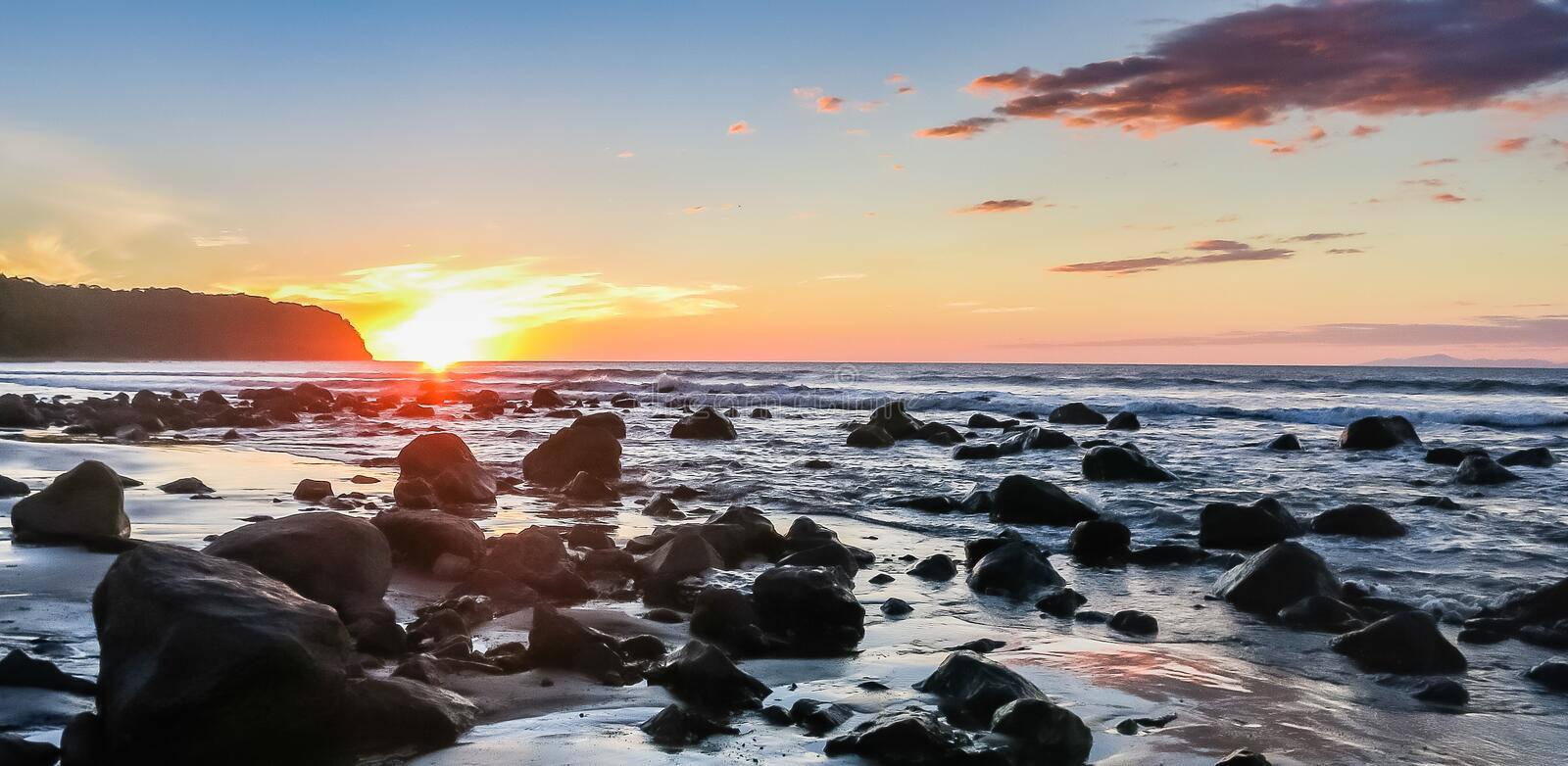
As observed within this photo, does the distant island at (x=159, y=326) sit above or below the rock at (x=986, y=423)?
above

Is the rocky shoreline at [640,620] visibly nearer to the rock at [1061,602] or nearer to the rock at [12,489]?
the rock at [1061,602]

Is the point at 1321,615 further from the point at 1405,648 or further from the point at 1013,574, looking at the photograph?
the point at 1013,574

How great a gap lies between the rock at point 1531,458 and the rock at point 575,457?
480 inches

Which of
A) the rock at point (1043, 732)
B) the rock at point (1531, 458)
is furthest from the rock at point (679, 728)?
the rock at point (1531, 458)

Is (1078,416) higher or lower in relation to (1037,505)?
lower

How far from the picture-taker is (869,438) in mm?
16156

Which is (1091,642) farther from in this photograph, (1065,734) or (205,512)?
(205,512)

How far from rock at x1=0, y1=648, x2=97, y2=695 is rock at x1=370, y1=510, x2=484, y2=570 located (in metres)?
2.65

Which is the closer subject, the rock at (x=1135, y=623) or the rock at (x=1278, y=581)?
the rock at (x=1135, y=623)

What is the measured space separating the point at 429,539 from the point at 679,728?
3.54m

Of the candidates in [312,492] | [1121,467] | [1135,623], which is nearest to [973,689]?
[1135,623]

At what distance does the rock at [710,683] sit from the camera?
3.81m

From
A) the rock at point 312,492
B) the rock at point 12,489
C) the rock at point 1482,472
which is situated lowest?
the rock at point 1482,472

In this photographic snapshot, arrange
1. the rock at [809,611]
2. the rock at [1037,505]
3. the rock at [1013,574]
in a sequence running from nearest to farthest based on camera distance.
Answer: the rock at [809,611], the rock at [1013,574], the rock at [1037,505]
